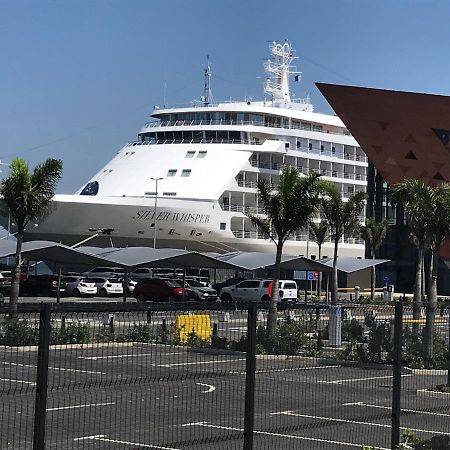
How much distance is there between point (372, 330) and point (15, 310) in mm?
5250

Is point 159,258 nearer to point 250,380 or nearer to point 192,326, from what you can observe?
point 192,326

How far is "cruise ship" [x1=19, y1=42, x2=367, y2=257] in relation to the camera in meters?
63.3

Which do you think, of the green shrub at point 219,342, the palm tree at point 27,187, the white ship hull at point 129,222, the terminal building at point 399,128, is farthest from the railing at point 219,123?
the green shrub at point 219,342

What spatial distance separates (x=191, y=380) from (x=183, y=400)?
140 millimetres

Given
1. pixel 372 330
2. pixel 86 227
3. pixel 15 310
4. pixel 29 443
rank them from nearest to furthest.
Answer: pixel 15 310, pixel 29 443, pixel 372 330, pixel 86 227

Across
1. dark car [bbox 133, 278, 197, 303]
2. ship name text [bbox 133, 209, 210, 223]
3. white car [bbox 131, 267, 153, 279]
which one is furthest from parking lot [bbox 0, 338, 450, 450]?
ship name text [bbox 133, 209, 210, 223]

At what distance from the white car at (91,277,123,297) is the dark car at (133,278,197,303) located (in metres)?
3.64

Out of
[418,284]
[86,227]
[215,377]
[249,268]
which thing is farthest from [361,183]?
[215,377]

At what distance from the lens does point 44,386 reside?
207 inches

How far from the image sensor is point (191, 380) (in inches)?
245

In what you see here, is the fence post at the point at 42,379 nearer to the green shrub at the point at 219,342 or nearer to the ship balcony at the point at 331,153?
the green shrub at the point at 219,342

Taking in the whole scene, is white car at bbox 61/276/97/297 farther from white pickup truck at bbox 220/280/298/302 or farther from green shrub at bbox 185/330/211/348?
green shrub at bbox 185/330/211/348

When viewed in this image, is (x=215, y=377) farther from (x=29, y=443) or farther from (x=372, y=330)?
(x=372, y=330)

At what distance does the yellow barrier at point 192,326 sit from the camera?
6395 millimetres
